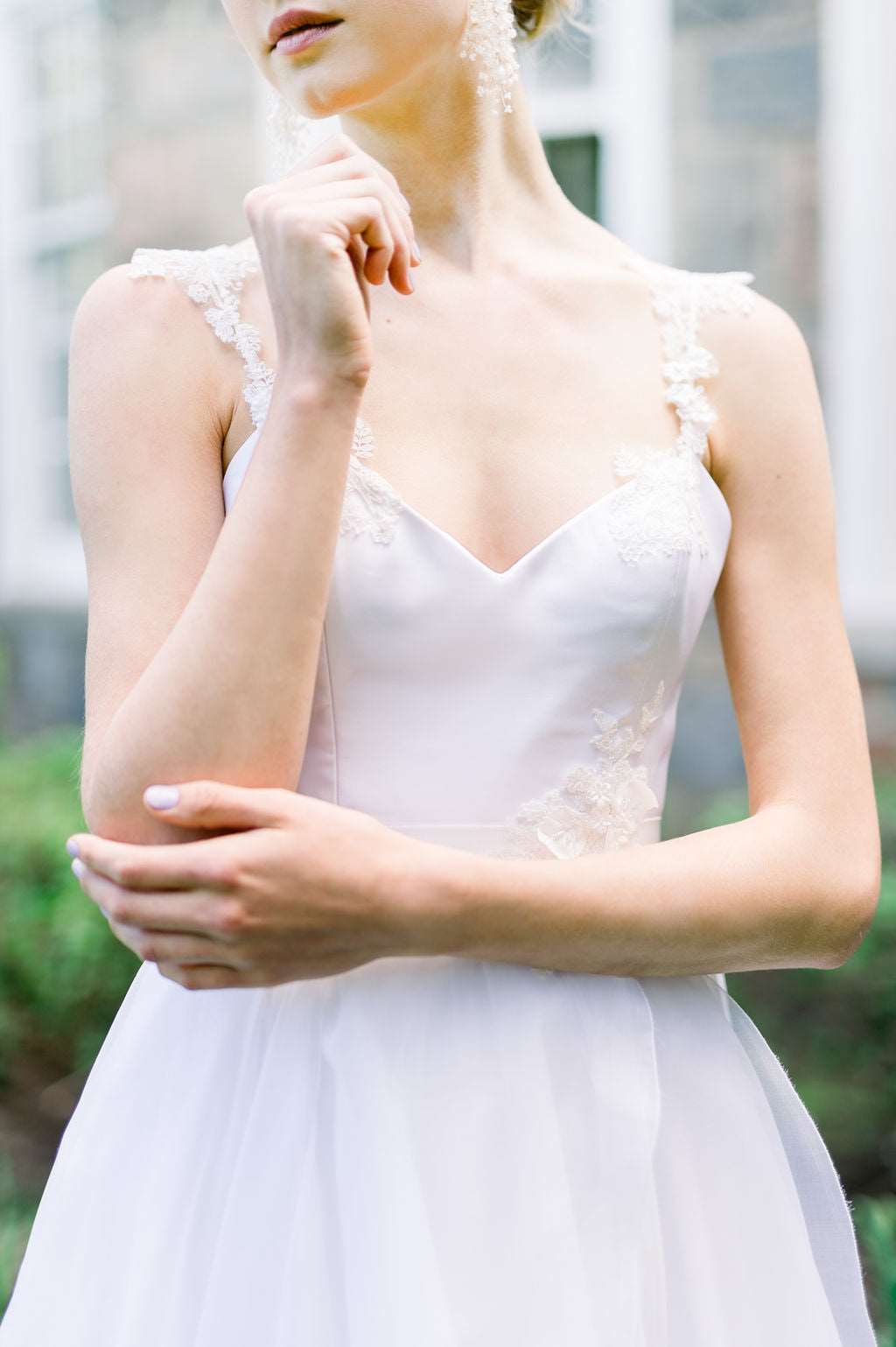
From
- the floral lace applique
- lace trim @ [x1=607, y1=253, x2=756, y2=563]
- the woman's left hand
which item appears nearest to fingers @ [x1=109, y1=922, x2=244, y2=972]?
the woman's left hand

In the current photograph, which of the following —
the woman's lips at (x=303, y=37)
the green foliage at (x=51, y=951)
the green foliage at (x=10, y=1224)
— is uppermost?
the woman's lips at (x=303, y=37)

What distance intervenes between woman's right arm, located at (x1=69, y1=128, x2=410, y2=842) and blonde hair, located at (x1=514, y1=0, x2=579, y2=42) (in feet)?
2.35

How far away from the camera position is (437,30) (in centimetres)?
155

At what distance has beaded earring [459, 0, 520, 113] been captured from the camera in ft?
5.47

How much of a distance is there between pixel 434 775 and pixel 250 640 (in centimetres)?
A: 31

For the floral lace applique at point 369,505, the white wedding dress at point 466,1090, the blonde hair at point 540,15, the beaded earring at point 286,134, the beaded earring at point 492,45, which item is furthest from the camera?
the blonde hair at point 540,15

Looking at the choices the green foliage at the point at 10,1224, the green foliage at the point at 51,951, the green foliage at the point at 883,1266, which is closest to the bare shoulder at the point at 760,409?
the green foliage at the point at 883,1266

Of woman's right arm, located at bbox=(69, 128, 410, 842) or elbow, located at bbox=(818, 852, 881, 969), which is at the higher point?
woman's right arm, located at bbox=(69, 128, 410, 842)

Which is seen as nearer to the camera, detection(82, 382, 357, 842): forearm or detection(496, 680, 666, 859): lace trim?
detection(82, 382, 357, 842): forearm

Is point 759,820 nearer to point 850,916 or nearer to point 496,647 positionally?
point 850,916

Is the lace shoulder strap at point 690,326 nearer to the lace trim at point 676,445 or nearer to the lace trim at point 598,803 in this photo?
the lace trim at point 676,445

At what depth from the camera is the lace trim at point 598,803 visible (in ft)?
5.21

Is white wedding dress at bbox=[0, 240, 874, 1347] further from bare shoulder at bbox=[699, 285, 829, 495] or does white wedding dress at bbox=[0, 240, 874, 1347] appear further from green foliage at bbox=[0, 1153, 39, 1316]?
green foliage at bbox=[0, 1153, 39, 1316]

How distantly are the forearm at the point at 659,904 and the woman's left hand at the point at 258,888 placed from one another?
0.13 ft
